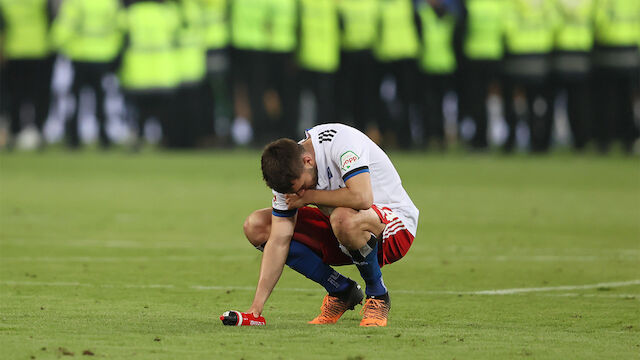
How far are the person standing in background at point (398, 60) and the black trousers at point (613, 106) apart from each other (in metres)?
3.28

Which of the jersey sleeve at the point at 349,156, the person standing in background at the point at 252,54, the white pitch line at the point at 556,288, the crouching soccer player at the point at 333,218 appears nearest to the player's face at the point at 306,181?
the crouching soccer player at the point at 333,218

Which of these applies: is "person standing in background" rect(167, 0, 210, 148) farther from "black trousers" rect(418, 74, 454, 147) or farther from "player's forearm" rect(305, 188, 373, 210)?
"player's forearm" rect(305, 188, 373, 210)

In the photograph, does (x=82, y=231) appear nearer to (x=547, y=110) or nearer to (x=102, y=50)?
(x=102, y=50)

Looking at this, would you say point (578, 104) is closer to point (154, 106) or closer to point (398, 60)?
point (398, 60)

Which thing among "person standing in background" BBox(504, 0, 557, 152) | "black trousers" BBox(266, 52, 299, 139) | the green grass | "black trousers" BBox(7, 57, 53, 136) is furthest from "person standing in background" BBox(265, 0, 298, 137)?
the green grass

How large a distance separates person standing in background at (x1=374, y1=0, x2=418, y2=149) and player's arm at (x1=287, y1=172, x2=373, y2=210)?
17860 millimetres

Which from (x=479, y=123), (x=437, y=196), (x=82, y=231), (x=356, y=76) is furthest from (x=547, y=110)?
(x=82, y=231)

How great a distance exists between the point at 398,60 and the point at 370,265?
1787 centimetres

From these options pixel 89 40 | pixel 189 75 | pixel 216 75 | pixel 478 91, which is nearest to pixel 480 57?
pixel 478 91

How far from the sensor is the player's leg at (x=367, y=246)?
7266 millimetres

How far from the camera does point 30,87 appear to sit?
83.0 feet

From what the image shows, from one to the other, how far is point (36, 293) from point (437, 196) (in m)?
8.59

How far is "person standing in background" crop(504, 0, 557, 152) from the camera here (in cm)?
2495

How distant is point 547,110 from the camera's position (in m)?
25.3
